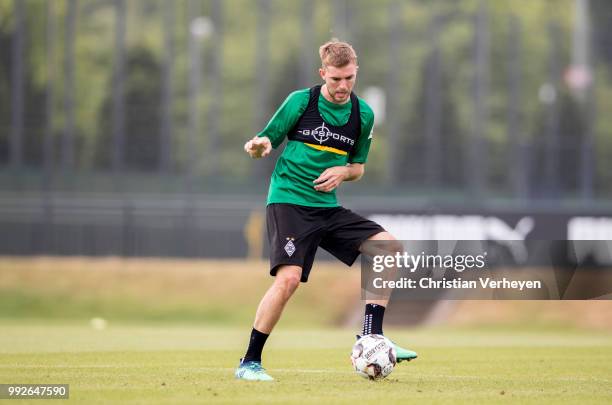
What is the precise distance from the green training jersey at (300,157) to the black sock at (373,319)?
34.0 inches

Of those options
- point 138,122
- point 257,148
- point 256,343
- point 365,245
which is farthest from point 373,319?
point 138,122

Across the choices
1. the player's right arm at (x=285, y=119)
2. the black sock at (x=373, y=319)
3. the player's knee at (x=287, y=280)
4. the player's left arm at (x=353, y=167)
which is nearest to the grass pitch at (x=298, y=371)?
the black sock at (x=373, y=319)

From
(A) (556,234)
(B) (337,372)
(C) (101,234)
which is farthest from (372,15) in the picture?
(B) (337,372)

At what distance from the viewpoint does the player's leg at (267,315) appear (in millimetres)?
9211

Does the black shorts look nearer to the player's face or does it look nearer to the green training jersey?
the green training jersey

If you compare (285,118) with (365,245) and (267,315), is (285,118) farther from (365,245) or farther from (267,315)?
(267,315)

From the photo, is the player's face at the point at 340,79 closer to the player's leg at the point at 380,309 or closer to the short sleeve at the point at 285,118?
the short sleeve at the point at 285,118

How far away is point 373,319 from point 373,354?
321 millimetres

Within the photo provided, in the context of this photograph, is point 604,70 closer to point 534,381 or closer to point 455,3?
point 455,3

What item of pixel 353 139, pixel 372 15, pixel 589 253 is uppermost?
pixel 372 15

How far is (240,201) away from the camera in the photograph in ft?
119

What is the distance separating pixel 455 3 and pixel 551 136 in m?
6.33

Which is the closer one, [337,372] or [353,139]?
[353,139]

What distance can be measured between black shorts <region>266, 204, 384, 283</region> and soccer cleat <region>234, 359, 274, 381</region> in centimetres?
70
